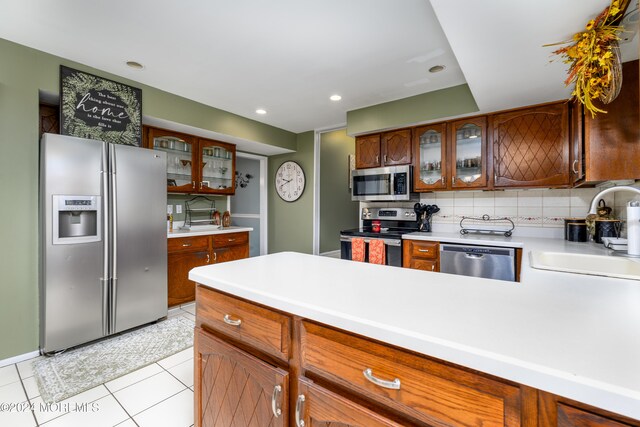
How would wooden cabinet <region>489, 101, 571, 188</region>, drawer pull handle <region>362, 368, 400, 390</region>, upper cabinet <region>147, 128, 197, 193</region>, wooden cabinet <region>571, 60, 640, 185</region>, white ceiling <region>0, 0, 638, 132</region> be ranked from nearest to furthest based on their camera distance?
drawer pull handle <region>362, 368, 400, 390</region>
wooden cabinet <region>571, 60, 640, 185</region>
white ceiling <region>0, 0, 638, 132</region>
wooden cabinet <region>489, 101, 571, 188</region>
upper cabinet <region>147, 128, 197, 193</region>

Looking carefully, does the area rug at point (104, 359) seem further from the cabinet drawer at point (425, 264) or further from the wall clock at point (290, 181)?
the wall clock at point (290, 181)

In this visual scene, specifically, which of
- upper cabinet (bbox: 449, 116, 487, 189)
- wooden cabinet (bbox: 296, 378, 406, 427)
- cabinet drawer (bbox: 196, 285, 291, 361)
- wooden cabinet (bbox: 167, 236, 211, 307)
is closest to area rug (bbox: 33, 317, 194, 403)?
wooden cabinet (bbox: 167, 236, 211, 307)

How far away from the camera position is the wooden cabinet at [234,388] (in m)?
0.90

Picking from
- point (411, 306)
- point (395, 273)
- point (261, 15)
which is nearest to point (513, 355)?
point (411, 306)

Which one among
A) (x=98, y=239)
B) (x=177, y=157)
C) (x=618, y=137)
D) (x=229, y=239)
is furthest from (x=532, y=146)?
(x=98, y=239)

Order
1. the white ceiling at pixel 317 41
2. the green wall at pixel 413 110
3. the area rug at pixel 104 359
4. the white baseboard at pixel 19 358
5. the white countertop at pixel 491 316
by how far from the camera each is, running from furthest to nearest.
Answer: the green wall at pixel 413 110, the white baseboard at pixel 19 358, the area rug at pixel 104 359, the white ceiling at pixel 317 41, the white countertop at pixel 491 316

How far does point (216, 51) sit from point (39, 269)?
7.49 feet

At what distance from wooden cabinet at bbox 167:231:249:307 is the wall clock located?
1416 millimetres

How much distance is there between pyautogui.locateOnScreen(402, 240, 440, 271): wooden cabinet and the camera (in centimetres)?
301

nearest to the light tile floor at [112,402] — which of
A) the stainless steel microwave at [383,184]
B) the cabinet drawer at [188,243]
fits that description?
the cabinet drawer at [188,243]

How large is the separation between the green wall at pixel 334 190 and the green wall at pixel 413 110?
56.6 inches

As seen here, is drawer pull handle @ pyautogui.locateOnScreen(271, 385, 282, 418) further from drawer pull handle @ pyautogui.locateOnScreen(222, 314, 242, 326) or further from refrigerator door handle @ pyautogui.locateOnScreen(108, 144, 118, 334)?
refrigerator door handle @ pyautogui.locateOnScreen(108, 144, 118, 334)

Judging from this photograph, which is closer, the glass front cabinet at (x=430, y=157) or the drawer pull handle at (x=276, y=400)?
the drawer pull handle at (x=276, y=400)

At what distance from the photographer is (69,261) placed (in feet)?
7.76
